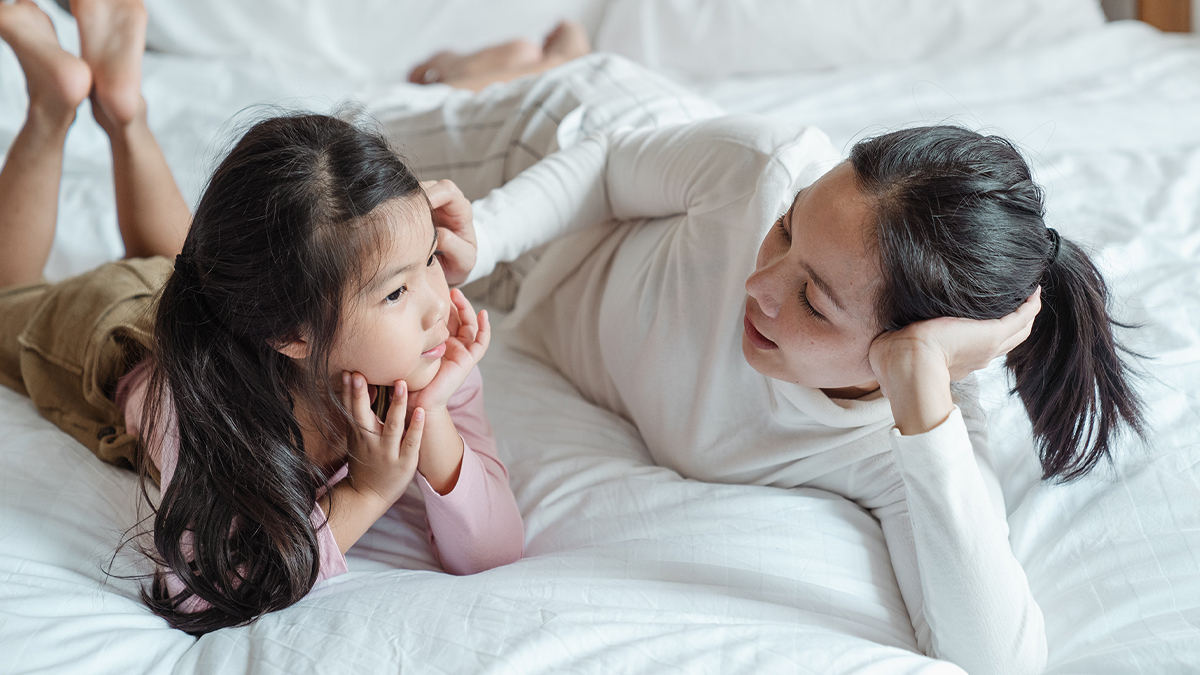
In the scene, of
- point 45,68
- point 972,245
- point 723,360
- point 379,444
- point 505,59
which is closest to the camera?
point 972,245

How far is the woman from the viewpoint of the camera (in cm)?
67

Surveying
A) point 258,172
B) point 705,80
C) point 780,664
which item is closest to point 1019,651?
point 780,664

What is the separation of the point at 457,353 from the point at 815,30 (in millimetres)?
1457

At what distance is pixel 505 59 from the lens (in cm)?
183

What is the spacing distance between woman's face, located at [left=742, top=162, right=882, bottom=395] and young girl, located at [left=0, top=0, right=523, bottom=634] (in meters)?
0.28

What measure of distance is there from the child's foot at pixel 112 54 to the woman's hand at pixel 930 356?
3.18 ft

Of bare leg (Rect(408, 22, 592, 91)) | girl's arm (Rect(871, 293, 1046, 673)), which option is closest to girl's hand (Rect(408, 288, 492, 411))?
girl's arm (Rect(871, 293, 1046, 673))

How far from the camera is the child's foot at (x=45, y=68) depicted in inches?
40.8

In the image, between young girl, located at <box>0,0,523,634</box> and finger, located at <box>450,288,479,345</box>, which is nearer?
young girl, located at <box>0,0,523,634</box>

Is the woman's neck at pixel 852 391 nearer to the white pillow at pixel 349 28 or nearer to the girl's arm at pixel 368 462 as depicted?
the girl's arm at pixel 368 462

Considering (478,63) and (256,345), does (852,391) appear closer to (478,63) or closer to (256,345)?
(256,345)

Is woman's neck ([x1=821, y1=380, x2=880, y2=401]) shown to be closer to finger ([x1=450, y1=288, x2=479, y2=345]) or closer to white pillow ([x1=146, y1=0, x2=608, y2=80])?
finger ([x1=450, y1=288, x2=479, y2=345])

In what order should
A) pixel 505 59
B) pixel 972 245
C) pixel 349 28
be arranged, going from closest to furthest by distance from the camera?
pixel 972 245 < pixel 505 59 < pixel 349 28

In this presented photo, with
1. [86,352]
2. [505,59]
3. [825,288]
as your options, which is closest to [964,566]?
[825,288]
